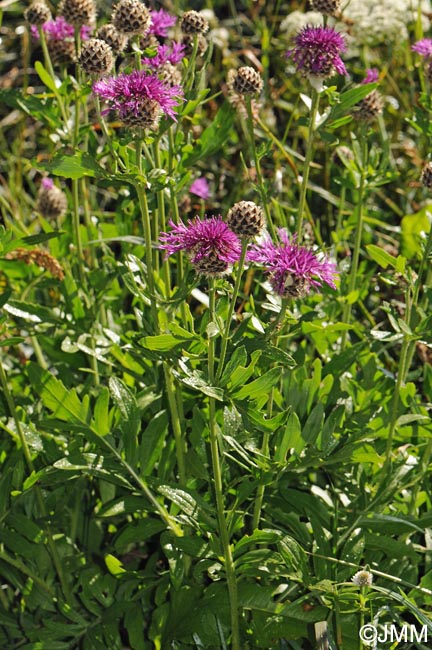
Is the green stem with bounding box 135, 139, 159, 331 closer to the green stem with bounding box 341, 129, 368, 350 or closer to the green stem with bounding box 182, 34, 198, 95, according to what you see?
the green stem with bounding box 182, 34, 198, 95

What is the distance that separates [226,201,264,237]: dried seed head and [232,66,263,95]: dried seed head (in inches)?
21.9

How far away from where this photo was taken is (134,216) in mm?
2766

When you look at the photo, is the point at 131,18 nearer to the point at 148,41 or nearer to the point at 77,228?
the point at 148,41

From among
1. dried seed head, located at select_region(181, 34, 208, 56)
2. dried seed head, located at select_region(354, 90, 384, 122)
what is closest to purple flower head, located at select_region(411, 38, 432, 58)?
dried seed head, located at select_region(354, 90, 384, 122)

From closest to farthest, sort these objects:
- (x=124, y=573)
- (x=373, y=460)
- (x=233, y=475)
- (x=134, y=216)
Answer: (x=373, y=460), (x=124, y=573), (x=233, y=475), (x=134, y=216)

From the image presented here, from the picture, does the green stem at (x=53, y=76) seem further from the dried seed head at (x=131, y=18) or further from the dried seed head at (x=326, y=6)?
the dried seed head at (x=326, y=6)

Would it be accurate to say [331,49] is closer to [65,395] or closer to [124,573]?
[65,395]

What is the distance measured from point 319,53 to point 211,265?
682 mm

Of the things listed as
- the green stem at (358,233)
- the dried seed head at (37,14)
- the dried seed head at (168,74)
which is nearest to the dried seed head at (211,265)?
the dried seed head at (168,74)

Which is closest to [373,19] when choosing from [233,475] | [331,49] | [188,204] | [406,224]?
Answer: [406,224]

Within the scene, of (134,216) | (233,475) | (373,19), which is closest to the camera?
(233,475)

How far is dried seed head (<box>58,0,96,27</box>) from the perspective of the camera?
7.63 ft

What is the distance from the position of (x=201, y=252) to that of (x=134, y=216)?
1.07m

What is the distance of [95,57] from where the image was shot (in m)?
1.99
